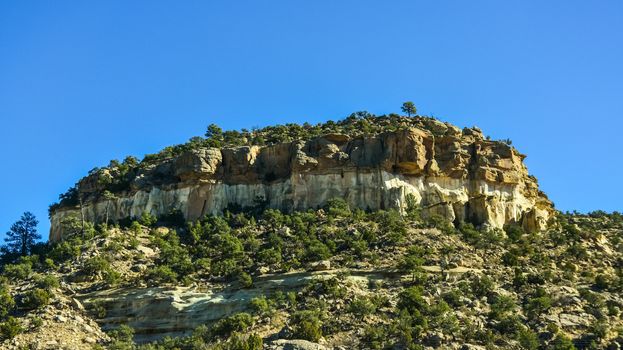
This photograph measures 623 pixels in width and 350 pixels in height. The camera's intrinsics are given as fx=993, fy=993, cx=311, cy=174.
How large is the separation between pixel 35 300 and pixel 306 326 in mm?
20398

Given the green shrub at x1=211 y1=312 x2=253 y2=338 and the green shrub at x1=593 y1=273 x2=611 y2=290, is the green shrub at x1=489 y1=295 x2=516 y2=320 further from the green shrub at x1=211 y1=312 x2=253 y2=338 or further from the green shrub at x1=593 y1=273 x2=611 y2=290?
the green shrub at x1=211 y1=312 x2=253 y2=338

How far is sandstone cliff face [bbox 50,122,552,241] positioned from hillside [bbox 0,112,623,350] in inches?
5.3

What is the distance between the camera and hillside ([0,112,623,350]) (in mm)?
64062

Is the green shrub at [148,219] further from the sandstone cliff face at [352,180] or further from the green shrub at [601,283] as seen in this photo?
the green shrub at [601,283]

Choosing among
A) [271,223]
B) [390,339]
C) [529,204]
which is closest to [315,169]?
[271,223]

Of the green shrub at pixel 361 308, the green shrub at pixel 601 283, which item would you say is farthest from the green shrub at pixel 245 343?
the green shrub at pixel 601 283

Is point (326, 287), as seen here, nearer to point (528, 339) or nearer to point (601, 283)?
point (528, 339)

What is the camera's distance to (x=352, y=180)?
280 ft

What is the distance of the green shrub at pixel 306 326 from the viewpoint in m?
61.1

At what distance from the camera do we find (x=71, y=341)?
215 ft

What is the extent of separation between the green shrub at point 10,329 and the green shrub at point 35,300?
9.41 feet

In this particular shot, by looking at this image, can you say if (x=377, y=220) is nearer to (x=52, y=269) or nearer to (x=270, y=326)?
(x=270, y=326)

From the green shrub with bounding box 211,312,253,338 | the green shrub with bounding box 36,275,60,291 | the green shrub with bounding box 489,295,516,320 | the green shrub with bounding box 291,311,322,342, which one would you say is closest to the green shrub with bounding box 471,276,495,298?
the green shrub with bounding box 489,295,516,320

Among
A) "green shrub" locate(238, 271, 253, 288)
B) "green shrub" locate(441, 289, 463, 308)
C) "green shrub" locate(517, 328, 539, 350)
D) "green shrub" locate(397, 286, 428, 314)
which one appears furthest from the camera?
"green shrub" locate(238, 271, 253, 288)
